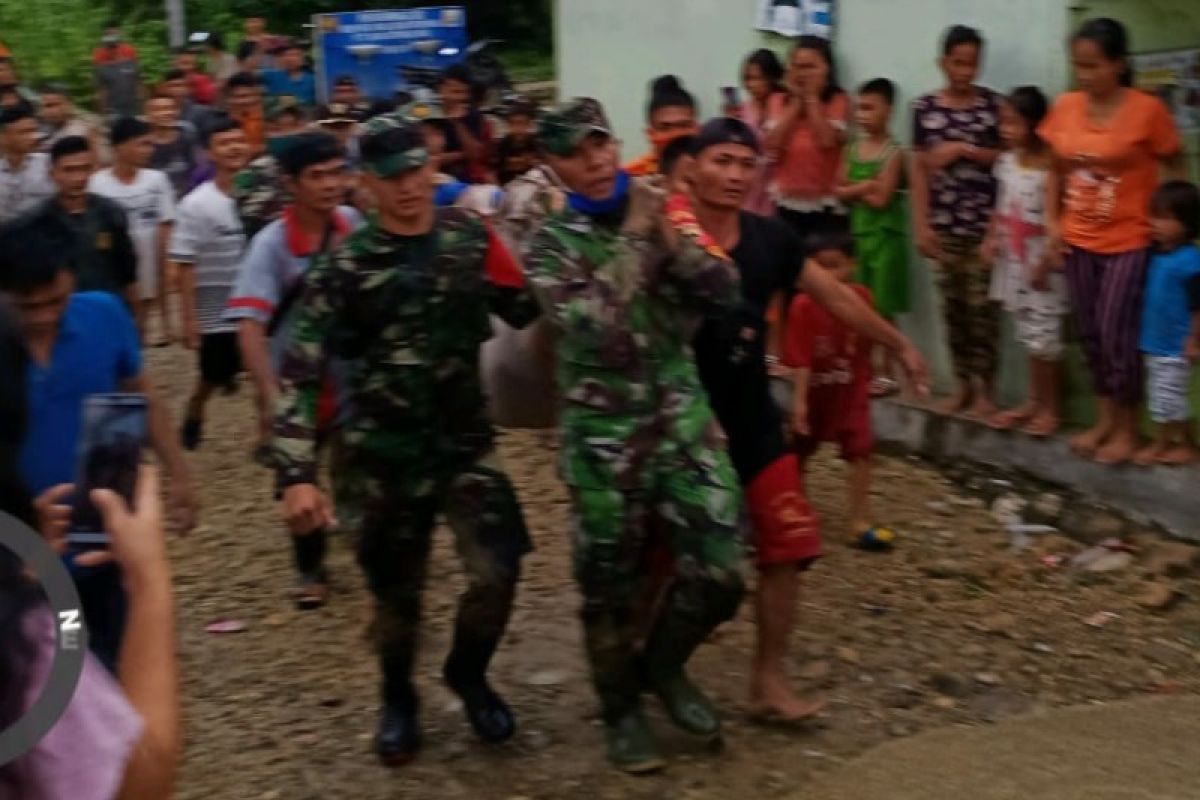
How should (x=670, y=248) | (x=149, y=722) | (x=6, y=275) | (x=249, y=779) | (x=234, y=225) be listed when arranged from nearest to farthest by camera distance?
(x=149, y=722), (x=6, y=275), (x=670, y=248), (x=249, y=779), (x=234, y=225)

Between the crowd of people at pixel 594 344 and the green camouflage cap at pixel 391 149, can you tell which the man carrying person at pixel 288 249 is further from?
the green camouflage cap at pixel 391 149

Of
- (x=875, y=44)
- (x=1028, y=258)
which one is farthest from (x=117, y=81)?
(x=1028, y=258)

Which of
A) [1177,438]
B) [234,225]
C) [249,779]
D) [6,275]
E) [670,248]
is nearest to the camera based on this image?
[6,275]

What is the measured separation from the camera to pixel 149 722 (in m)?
2.26

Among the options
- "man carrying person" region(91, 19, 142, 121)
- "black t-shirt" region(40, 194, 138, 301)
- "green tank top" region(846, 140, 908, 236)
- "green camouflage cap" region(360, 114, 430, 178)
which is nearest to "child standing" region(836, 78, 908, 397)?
"green tank top" region(846, 140, 908, 236)

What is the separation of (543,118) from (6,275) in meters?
1.46

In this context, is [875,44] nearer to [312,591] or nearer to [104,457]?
[312,591]

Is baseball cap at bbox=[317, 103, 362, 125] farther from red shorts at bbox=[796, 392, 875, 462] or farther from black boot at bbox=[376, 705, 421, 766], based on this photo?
black boot at bbox=[376, 705, 421, 766]

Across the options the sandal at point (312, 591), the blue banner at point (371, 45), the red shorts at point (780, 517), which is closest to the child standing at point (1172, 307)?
the red shorts at point (780, 517)

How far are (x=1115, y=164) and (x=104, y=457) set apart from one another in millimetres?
5069

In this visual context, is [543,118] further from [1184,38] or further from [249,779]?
[1184,38]

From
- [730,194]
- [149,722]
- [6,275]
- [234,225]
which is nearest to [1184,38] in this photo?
[730,194]

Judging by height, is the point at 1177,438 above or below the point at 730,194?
below

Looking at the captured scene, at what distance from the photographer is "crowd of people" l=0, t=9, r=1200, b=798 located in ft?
14.2
